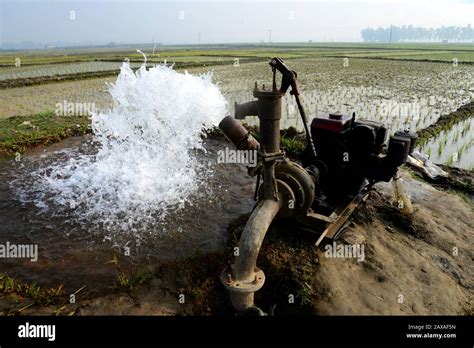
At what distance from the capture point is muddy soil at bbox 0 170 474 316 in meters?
3.63

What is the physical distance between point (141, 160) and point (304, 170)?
4.68m

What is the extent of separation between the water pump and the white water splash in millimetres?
2560

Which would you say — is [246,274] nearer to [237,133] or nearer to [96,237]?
[237,133]

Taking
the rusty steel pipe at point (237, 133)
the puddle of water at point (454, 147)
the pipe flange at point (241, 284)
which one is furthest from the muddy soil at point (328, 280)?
the puddle of water at point (454, 147)

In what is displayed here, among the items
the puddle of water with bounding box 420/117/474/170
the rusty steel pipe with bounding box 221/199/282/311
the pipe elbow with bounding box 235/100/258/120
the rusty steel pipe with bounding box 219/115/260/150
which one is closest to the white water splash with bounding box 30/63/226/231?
the rusty steel pipe with bounding box 219/115/260/150

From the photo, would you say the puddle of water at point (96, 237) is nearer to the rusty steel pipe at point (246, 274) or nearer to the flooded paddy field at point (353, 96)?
the rusty steel pipe at point (246, 274)

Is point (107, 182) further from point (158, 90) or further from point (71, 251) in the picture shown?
point (158, 90)

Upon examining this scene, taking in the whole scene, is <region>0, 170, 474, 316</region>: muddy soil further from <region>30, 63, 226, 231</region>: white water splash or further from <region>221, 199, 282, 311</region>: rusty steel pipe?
<region>30, 63, 226, 231</region>: white water splash

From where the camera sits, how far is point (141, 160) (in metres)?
7.61

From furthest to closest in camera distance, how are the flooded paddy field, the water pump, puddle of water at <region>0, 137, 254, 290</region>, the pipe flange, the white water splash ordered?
the flooded paddy field, the white water splash, puddle of water at <region>0, 137, 254, 290</region>, the water pump, the pipe flange

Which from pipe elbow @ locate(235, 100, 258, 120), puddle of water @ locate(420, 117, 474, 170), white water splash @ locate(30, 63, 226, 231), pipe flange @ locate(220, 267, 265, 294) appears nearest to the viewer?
pipe flange @ locate(220, 267, 265, 294)

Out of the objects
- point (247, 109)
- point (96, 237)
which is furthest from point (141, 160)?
point (247, 109)

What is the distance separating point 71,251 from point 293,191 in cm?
328

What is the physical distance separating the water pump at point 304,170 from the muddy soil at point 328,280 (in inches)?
14.6
